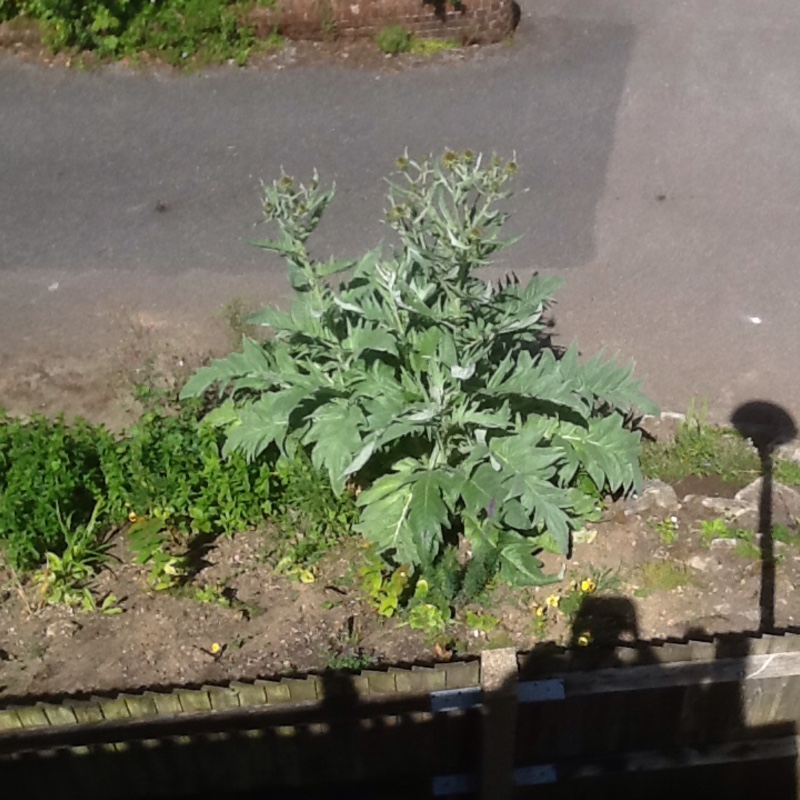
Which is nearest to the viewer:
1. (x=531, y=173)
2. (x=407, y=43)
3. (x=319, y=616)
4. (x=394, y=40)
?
(x=319, y=616)

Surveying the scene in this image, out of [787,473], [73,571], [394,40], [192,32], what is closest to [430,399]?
[73,571]

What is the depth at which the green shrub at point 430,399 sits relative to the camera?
13.8ft

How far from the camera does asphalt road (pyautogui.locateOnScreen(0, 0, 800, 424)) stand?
6582 millimetres

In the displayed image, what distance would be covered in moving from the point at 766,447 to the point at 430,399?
7.77ft

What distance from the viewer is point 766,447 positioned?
558 cm

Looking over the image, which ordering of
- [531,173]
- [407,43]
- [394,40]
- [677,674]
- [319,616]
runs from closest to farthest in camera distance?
[677,674]
[319,616]
[531,173]
[394,40]
[407,43]

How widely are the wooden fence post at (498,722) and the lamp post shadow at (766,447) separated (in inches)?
61.4

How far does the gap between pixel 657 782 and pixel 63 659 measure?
279 centimetres

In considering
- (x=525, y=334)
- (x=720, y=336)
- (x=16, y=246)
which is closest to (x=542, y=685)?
(x=525, y=334)

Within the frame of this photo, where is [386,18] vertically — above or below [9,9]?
below

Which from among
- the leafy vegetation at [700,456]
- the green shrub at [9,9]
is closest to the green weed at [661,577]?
the leafy vegetation at [700,456]

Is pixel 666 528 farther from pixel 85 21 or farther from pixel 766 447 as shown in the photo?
pixel 85 21

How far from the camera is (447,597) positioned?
461cm

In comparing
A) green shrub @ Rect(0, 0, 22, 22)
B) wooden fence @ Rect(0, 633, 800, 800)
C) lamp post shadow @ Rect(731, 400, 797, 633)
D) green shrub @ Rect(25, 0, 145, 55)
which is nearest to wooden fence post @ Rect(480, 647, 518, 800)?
wooden fence @ Rect(0, 633, 800, 800)
